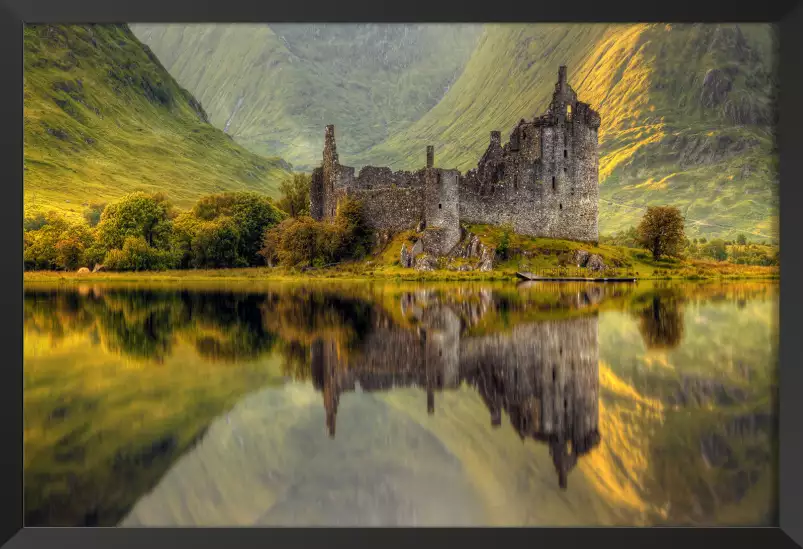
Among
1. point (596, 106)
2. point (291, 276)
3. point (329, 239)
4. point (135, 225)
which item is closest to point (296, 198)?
point (135, 225)

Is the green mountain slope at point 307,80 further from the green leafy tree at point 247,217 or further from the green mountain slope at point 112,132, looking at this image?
the green leafy tree at point 247,217

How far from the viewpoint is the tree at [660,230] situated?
3581 cm

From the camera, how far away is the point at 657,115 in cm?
11569

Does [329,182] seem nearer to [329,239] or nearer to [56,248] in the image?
[329,239]

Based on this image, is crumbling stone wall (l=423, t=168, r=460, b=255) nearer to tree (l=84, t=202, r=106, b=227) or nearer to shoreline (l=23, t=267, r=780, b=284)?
shoreline (l=23, t=267, r=780, b=284)

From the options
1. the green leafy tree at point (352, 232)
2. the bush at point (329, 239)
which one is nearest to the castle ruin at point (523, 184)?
the green leafy tree at point (352, 232)

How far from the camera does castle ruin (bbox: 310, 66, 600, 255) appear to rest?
35.5 metres

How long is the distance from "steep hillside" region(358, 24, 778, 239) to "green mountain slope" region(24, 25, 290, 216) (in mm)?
30184

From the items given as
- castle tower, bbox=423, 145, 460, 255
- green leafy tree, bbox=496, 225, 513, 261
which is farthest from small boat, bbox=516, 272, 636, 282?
castle tower, bbox=423, 145, 460, 255
